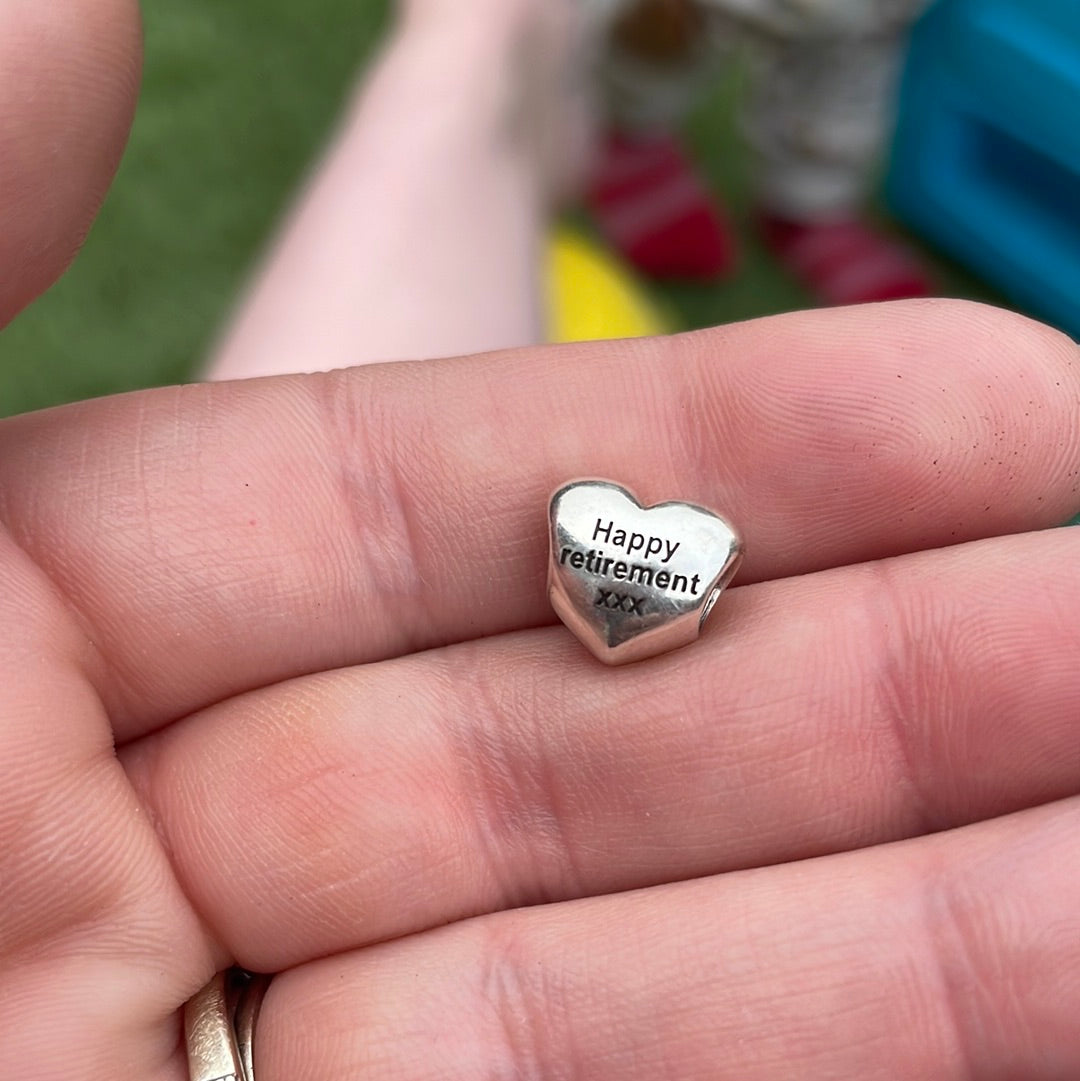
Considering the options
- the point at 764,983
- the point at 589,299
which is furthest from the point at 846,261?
the point at 764,983

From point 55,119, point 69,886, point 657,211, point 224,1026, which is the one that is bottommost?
point 224,1026

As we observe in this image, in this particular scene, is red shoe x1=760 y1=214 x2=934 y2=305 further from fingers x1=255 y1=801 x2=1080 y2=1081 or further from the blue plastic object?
fingers x1=255 y1=801 x2=1080 y2=1081

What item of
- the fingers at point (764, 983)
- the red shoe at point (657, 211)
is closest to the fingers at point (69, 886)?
the fingers at point (764, 983)

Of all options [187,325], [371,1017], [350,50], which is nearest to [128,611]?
[371,1017]

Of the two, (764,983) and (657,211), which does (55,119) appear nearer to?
(764,983)

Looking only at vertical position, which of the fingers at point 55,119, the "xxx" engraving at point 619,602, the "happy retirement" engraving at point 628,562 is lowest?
the "xxx" engraving at point 619,602

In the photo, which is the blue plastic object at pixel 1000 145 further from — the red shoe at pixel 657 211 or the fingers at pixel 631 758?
the fingers at pixel 631 758

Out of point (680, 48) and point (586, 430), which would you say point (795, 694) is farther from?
point (680, 48)

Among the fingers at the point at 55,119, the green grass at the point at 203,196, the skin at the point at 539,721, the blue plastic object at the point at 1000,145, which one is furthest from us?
the green grass at the point at 203,196
